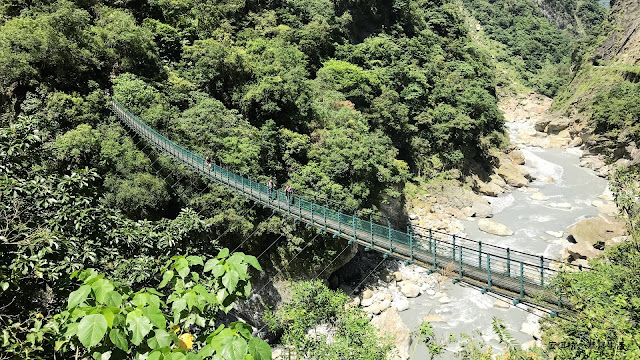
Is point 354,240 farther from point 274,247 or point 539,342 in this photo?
point 539,342

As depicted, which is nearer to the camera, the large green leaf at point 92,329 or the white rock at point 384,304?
the large green leaf at point 92,329

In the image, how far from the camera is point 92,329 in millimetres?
1652

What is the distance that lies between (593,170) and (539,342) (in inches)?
912

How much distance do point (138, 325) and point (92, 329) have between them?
0.23 metres

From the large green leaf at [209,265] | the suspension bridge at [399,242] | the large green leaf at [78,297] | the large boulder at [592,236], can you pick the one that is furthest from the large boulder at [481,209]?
the large green leaf at [78,297]

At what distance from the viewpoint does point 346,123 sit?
63.9 ft

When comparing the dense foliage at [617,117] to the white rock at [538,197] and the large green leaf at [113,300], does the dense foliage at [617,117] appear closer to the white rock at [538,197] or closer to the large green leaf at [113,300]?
the white rock at [538,197]

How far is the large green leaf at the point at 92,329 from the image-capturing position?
5.27 feet

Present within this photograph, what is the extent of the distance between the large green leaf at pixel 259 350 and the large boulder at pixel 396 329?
11.6 meters

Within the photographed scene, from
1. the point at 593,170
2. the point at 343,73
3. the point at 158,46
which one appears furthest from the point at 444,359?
the point at 593,170

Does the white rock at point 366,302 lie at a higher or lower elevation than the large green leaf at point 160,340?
lower

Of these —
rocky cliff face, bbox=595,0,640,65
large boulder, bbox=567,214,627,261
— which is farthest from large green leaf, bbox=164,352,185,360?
rocky cliff face, bbox=595,0,640,65

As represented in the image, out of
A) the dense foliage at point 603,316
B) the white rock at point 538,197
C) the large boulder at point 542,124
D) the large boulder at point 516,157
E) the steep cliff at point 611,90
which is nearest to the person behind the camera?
the dense foliage at point 603,316

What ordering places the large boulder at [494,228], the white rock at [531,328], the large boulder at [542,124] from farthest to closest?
1. the large boulder at [542,124]
2. the large boulder at [494,228]
3. the white rock at [531,328]
